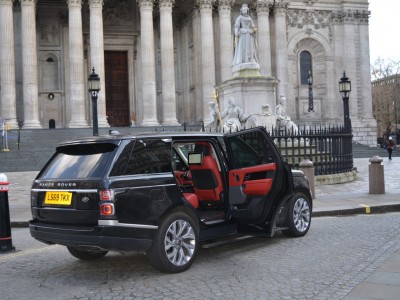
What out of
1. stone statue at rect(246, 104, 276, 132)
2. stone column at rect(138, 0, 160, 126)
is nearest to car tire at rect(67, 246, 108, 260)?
stone statue at rect(246, 104, 276, 132)

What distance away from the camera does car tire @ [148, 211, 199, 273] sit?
20.1 ft

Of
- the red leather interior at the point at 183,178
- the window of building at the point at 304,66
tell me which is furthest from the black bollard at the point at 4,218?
the window of building at the point at 304,66

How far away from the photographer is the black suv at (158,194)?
5938 mm

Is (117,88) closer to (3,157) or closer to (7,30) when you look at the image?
(7,30)

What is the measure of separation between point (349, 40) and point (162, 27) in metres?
16.2

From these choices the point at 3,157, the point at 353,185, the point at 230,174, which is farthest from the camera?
the point at 3,157

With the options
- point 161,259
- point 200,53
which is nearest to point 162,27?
point 200,53

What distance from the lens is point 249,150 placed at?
7.79 metres

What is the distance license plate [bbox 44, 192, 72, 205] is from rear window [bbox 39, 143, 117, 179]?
214 millimetres

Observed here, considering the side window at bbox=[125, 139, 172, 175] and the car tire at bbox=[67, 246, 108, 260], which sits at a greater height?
the side window at bbox=[125, 139, 172, 175]

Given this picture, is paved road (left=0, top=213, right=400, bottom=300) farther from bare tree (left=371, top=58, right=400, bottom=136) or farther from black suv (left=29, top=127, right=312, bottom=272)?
bare tree (left=371, top=58, right=400, bottom=136)

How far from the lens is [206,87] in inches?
1489

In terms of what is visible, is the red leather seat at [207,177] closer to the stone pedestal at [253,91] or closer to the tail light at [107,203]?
the tail light at [107,203]

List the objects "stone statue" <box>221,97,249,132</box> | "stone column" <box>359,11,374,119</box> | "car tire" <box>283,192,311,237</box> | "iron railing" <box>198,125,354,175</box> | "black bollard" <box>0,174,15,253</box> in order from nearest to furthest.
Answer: "black bollard" <box>0,174,15,253</box>
"car tire" <box>283,192,311,237</box>
"iron railing" <box>198,125,354,175</box>
"stone statue" <box>221,97,249,132</box>
"stone column" <box>359,11,374,119</box>
